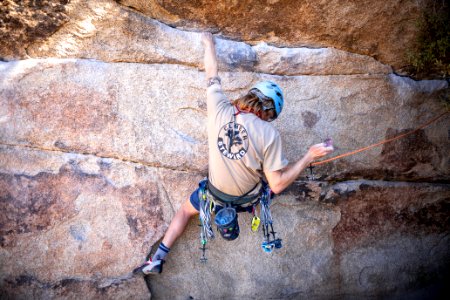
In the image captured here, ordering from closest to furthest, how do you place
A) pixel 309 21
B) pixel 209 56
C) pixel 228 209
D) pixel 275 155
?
pixel 275 155 < pixel 228 209 < pixel 209 56 < pixel 309 21

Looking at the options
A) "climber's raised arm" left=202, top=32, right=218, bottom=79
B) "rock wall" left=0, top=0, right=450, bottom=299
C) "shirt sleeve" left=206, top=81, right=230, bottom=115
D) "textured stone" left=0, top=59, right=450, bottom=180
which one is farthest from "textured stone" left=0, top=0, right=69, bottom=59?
"shirt sleeve" left=206, top=81, right=230, bottom=115

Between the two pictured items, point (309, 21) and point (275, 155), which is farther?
point (309, 21)

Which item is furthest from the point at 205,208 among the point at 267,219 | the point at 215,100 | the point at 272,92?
the point at 272,92

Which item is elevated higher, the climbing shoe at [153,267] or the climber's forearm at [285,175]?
the climber's forearm at [285,175]

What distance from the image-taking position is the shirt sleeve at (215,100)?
129 inches

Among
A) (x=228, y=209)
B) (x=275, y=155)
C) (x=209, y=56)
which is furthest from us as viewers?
(x=209, y=56)

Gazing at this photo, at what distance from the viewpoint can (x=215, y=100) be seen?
10.9ft

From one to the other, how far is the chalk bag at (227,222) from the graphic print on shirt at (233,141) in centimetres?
50

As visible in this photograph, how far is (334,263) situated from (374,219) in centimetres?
63

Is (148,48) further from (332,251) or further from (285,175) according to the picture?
(332,251)

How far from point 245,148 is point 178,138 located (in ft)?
3.37

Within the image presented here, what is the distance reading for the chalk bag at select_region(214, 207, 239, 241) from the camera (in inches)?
132

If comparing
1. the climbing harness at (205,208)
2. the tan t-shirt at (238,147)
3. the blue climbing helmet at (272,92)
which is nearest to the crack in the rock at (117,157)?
the climbing harness at (205,208)

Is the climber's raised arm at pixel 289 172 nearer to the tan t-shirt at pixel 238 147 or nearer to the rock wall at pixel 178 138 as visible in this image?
the tan t-shirt at pixel 238 147
